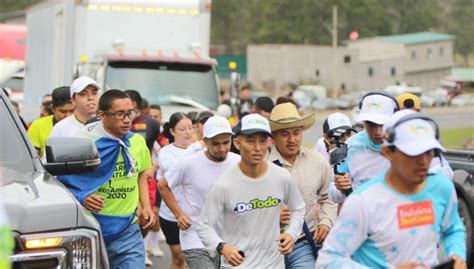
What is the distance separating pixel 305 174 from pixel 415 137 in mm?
3134

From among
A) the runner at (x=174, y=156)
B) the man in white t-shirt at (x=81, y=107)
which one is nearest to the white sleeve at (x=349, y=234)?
the man in white t-shirt at (x=81, y=107)

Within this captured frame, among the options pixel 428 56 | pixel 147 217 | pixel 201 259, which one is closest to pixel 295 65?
pixel 428 56

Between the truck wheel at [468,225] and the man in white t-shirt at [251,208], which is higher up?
the man in white t-shirt at [251,208]

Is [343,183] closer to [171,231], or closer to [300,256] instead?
[300,256]

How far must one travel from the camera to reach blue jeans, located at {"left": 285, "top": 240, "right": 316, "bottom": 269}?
7750 mm

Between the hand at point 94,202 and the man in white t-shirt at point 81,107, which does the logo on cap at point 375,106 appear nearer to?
the hand at point 94,202

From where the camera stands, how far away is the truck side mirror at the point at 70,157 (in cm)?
603

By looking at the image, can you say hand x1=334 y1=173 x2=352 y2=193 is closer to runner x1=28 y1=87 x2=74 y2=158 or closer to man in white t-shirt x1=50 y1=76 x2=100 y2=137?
man in white t-shirt x1=50 y1=76 x2=100 y2=137

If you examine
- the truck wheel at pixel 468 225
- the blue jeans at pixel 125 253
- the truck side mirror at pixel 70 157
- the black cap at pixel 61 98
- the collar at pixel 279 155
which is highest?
the black cap at pixel 61 98

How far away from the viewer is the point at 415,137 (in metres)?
4.82

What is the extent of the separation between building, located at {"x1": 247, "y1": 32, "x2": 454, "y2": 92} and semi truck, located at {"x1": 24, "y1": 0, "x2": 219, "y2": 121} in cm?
7812

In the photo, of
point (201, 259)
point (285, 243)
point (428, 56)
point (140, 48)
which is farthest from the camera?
point (428, 56)

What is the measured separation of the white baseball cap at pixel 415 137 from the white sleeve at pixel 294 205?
2.38 m

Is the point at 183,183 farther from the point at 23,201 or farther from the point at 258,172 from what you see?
the point at 23,201
